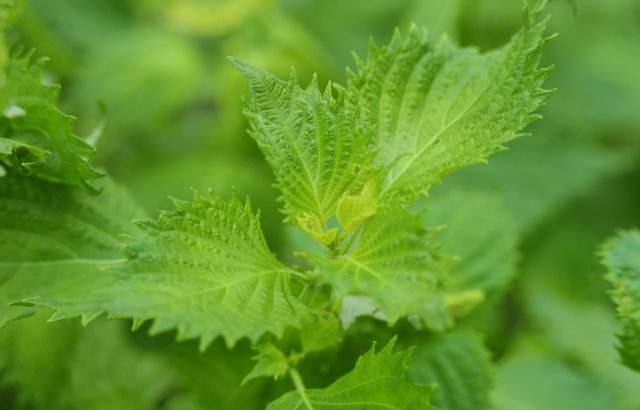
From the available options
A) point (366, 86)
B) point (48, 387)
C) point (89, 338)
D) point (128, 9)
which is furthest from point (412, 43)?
point (128, 9)

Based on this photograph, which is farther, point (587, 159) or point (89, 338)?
point (587, 159)

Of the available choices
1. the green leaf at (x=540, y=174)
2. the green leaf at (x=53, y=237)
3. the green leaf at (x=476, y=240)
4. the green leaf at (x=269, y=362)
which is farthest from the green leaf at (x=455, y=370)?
the green leaf at (x=540, y=174)

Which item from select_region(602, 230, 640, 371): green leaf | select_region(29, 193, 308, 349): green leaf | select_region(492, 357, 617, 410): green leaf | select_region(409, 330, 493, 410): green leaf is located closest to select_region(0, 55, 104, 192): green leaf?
select_region(29, 193, 308, 349): green leaf

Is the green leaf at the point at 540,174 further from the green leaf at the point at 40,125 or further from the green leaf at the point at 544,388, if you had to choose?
the green leaf at the point at 40,125

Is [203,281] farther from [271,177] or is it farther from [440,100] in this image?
[271,177]

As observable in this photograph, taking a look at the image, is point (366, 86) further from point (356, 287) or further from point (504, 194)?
point (504, 194)

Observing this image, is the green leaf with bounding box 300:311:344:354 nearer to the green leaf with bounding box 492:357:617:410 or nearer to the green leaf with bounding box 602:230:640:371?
the green leaf with bounding box 602:230:640:371
